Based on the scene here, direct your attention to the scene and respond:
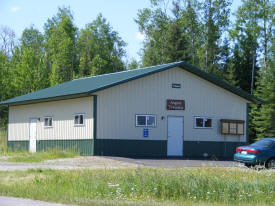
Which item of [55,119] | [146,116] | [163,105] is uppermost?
[163,105]

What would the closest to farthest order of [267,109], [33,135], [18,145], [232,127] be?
[232,127] → [33,135] → [18,145] → [267,109]

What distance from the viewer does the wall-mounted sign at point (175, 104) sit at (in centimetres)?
2883

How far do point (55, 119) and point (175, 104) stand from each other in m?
7.22

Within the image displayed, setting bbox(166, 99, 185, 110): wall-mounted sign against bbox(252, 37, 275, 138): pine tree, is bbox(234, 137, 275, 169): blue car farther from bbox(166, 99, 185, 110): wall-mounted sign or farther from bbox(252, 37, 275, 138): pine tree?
bbox(252, 37, 275, 138): pine tree

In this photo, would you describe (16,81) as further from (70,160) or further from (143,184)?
(143,184)

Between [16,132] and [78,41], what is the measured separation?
3676 cm

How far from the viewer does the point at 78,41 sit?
70.1m

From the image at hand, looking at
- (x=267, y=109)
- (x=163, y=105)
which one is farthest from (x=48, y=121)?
(x=267, y=109)

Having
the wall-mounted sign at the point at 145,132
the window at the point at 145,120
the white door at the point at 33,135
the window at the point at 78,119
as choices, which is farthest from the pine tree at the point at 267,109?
the window at the point at 78,119

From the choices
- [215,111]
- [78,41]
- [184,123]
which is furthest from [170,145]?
[78,41]

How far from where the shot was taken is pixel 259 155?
21.6 meters

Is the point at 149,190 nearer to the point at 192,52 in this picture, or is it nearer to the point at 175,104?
the point at 175,104

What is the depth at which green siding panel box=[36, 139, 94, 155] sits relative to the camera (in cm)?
2672

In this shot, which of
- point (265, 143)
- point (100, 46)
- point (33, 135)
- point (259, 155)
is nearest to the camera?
point (259, 155)
